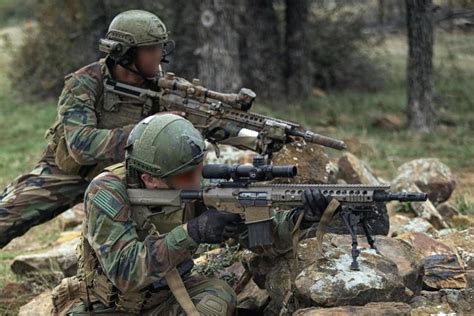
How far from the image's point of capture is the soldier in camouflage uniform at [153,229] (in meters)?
4.11

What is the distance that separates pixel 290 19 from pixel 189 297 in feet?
38.6

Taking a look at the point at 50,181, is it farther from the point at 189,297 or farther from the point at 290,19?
the point at 290,19

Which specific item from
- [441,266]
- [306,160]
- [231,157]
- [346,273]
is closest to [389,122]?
[231,157]

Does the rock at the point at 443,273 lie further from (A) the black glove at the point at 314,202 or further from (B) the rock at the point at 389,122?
(B) the rock at the point at 389,122

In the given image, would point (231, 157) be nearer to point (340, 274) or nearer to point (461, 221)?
point (461, 221)

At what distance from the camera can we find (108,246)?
414 cm

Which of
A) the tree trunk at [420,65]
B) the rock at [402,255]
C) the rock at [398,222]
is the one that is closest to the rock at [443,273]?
the rock at [402,255]

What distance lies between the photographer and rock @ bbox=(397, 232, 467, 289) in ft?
15.5

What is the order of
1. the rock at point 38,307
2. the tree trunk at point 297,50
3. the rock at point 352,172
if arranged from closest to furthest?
1. the rock at point 38,307
2. the rock at point 352,172
3. the tree trunk at point 297,50

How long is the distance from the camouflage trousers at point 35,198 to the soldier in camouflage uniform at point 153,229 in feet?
5.72

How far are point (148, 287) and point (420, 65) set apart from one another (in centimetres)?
925

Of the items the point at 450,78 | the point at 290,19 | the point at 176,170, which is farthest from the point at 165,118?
the point at 450,78

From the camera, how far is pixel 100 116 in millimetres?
6219

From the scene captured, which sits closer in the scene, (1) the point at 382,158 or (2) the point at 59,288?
(2) the point at 59,288
